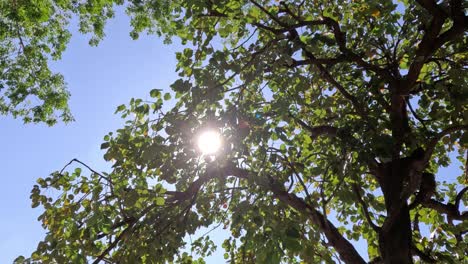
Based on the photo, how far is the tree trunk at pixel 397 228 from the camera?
5.42 m

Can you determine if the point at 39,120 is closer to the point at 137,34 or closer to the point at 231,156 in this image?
the point at 137,34

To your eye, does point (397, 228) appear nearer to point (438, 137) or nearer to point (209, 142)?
point (438, 137)

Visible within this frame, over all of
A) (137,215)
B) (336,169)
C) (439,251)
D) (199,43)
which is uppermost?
(199,43)

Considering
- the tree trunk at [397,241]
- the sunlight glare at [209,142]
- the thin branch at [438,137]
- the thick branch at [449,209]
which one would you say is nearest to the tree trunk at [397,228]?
the tree trunk at [397,241]

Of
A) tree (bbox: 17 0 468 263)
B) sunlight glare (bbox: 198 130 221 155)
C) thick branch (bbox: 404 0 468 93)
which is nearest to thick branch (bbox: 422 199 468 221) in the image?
tree (bbox: 17 0 468 263)

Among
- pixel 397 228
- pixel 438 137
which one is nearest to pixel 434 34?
pixel 438 137

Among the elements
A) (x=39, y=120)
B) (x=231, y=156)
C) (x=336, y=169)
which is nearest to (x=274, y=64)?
(x=231, y=156)

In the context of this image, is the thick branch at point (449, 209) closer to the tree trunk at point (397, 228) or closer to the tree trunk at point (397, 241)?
the tree trunk at point (397, 228)

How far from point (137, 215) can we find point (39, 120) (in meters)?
8.49

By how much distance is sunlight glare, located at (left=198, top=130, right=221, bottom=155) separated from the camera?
4.66 meters

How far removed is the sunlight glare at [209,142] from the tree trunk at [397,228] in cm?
281

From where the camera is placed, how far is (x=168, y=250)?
575 cm

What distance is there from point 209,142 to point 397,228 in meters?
3.05

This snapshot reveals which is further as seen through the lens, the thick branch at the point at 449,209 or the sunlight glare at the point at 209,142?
the thick branch at the point at 449,209
